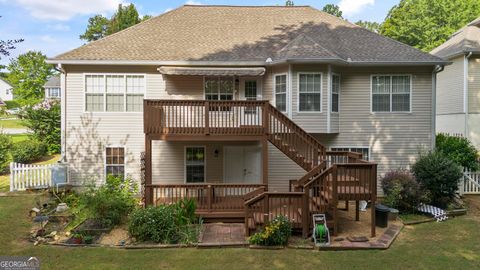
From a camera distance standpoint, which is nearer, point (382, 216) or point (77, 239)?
point (77, 239)

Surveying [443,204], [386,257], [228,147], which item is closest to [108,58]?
[228,147]

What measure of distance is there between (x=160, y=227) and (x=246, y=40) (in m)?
9.17

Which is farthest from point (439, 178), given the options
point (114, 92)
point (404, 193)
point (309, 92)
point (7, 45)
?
point (7, 45)

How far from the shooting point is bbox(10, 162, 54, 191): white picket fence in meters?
12.1

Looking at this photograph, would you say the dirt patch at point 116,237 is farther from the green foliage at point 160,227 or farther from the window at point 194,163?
the window at point 194,163

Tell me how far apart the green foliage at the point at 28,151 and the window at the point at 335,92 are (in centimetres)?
1696

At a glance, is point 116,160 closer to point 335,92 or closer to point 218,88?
point 218,88

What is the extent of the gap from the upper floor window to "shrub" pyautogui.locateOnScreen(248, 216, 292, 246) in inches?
251

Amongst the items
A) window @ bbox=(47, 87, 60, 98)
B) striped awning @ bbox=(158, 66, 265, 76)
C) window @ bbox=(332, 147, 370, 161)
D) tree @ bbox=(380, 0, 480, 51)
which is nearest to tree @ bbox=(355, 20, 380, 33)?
tree @ bbox=(380, 0, 480, 51)

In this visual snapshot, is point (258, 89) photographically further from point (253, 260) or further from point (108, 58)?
point (253, 260)

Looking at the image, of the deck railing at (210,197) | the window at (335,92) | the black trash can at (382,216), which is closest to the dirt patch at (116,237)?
the deck railing at (210,197)

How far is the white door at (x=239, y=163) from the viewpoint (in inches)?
512

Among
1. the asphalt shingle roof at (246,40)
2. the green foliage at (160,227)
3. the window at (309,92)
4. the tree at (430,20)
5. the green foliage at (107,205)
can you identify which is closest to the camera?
the green foliage at (160,227)

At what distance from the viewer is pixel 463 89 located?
1619 cm
